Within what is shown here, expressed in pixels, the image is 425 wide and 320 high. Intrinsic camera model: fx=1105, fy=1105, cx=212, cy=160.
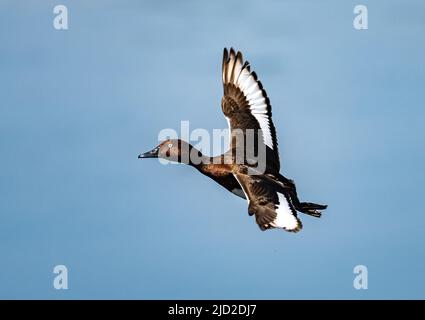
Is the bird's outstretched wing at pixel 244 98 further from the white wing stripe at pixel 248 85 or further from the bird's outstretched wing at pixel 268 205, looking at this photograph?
the bird's outstretched wing at pixel 268 205

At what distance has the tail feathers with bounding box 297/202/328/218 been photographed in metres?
21.3

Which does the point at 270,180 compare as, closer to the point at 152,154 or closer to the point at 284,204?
the point at 284,204

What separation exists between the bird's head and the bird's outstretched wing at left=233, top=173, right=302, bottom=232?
190 centimetres

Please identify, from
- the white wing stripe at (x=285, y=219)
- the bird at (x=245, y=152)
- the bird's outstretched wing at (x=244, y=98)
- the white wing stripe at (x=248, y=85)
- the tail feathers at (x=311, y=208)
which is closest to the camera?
the white wing stripe at (x=285, y=219)

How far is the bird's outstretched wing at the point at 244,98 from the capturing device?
73.2ft

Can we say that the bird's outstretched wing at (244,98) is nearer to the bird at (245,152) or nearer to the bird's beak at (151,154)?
Result: the bird at (245,152)

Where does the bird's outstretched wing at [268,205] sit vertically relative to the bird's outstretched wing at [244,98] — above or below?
below

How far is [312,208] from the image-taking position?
21.4 m

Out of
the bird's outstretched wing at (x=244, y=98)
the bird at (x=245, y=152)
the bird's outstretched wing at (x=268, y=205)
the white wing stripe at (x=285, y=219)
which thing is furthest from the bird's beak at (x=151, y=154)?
the white wing stripe at (x=285, y=219)

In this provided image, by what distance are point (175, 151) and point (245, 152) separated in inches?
61.9

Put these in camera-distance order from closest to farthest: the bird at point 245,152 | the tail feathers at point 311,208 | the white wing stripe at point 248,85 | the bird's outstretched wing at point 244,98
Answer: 1. the bird at point 245,152
2. the tail feathers at point 311,208
3. the bird's outstretched wing at point 244,98
4. the white wing stripe at point 248,85

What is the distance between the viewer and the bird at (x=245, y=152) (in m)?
20.6

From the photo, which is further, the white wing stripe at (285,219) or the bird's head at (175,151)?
the bird's head at (175,151)

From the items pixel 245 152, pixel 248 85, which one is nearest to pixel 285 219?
pixel 245 152
